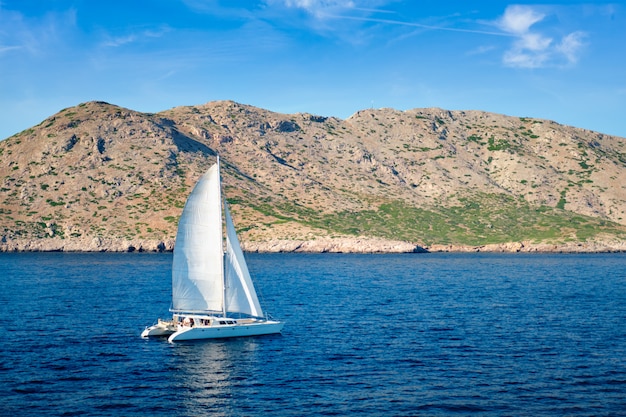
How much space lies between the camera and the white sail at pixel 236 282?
58.2 m

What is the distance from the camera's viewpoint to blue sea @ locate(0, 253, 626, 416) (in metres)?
36.6

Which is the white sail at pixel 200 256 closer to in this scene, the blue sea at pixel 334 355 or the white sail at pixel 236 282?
the white sail at pixel 236 282

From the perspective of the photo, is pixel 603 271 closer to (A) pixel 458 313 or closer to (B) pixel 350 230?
(A) pixel 458 313

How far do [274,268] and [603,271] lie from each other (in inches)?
2698

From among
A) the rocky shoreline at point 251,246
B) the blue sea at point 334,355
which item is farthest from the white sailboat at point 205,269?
the rocky shoreline at point 251,246

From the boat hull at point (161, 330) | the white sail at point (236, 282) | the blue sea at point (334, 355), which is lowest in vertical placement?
the blue sea at point (334, 355)

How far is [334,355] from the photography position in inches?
1939

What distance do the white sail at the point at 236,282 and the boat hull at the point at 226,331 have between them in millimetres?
1685

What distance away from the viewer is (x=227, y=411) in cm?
3531

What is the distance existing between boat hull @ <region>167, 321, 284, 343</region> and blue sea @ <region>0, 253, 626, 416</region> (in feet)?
2.66

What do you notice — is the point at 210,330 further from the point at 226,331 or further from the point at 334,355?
the point at 334,355

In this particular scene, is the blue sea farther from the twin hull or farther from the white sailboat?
the white sailboat

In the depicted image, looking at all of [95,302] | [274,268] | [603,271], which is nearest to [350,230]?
[274,268]

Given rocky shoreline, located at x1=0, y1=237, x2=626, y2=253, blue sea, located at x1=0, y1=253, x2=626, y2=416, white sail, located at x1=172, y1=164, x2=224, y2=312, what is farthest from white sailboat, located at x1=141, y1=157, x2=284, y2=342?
rocky shoreline, located at x1=0, y1=237, x2=626, y2=253
